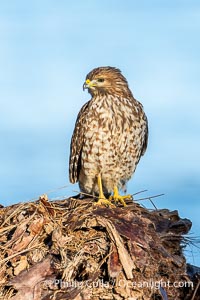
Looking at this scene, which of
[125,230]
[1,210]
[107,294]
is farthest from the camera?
[1,210]

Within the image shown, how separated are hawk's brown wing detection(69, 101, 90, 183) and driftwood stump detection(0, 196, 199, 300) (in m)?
1.92

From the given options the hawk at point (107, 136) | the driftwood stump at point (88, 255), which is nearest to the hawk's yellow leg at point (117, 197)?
the hawk at point (107, 136)

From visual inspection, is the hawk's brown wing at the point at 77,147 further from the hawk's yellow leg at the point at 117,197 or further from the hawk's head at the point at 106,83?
the hawk's yellow leg at the point at 117,197

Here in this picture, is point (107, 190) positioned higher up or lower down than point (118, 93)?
lower down

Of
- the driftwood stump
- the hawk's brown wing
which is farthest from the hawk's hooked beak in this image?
the driftwood stump

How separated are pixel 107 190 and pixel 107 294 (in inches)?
139

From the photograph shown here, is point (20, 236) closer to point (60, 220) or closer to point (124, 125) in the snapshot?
point (60, 220)

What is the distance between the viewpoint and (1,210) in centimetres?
1108

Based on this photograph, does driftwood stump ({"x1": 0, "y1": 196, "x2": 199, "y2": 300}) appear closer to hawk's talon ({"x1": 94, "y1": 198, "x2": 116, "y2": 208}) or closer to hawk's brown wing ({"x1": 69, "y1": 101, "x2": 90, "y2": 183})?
hawk's talon ({"x1": 94, "y1": 198, "x2": 116, "y2": 208})

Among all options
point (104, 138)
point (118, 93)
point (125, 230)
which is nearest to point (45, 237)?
point (125, 230)

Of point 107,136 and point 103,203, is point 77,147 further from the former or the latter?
point 103,203

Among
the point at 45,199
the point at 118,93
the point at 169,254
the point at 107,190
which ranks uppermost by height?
the point at 118,93

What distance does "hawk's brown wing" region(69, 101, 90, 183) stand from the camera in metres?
12.3

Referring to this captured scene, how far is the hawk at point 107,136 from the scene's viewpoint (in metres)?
12.0
